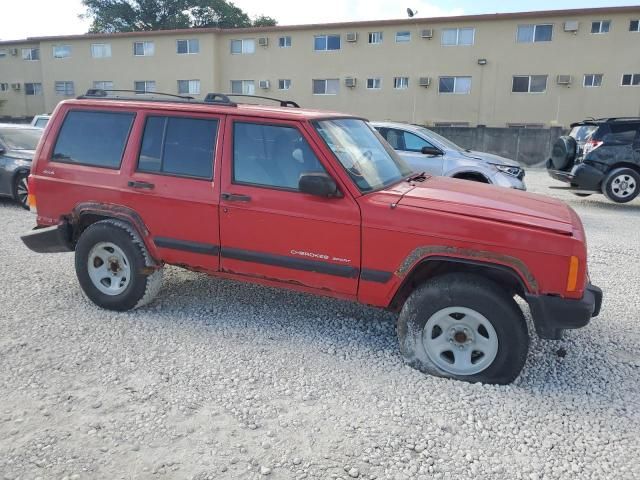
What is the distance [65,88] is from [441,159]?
109 ft

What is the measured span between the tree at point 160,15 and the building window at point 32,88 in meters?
9.45

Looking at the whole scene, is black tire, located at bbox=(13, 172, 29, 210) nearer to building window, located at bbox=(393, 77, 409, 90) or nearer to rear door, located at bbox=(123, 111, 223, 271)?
rear door, located at bbox=(123, 111, 223, 271)

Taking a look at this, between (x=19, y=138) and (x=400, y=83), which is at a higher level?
(x=400, y=83)

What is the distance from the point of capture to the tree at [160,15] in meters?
41.6

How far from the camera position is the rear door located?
3916 millimetres

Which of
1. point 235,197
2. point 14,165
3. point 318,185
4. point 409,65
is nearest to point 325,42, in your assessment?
point 409,65

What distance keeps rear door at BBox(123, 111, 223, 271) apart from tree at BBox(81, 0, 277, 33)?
41.8m

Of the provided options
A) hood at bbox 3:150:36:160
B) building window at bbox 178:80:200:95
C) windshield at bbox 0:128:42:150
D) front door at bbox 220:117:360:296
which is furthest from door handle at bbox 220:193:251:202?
building window at bbox 178:80:200:95

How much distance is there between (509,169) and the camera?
362 inches

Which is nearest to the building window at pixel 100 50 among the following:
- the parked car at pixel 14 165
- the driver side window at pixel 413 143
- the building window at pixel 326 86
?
the building window at pixel 326 86

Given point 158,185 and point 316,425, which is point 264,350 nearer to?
point 316,425

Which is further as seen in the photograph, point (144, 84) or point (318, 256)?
point (144, 84)

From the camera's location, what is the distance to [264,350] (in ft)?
12.5

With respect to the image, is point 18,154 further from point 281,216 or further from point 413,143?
point 281,216
